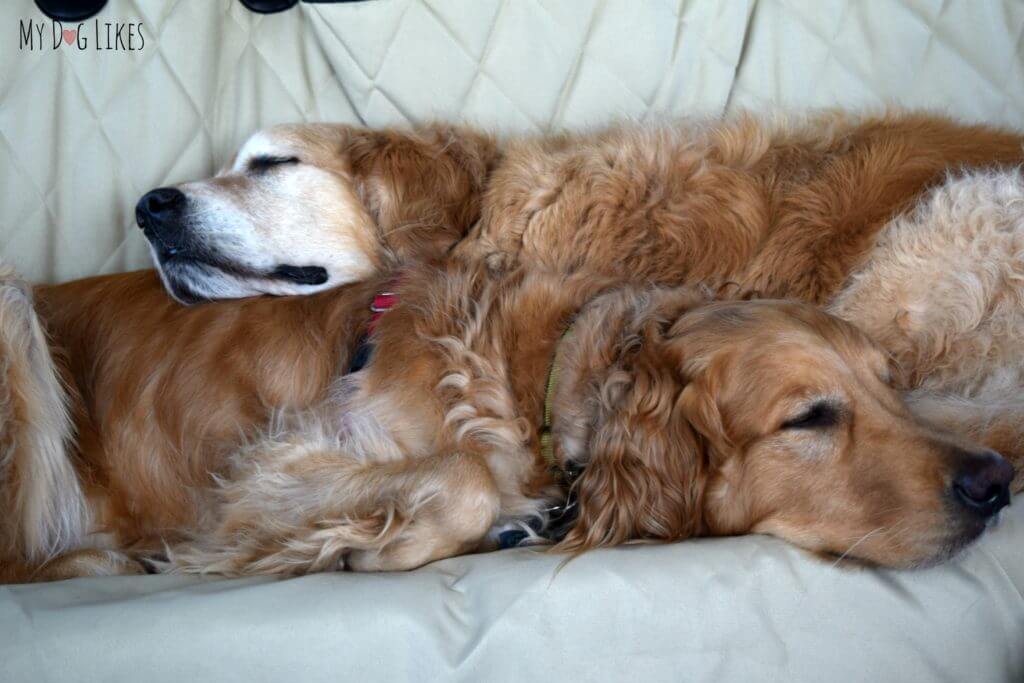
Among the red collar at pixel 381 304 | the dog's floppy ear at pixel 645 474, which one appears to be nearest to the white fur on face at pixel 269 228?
the red collar at pixel 381 304

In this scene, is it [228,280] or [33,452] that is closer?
[33,452]

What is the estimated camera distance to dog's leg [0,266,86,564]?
2023 mm

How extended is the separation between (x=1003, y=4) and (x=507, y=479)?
2.31 meters

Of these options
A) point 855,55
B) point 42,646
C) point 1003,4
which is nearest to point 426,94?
point 855,55

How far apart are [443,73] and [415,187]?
486 millimetres

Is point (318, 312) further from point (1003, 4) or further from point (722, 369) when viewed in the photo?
point (1003, 4)

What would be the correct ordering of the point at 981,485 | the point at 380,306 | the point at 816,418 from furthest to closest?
the point at 380,306
the point at 816,418
the point at 981,485

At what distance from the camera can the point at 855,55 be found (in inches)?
117

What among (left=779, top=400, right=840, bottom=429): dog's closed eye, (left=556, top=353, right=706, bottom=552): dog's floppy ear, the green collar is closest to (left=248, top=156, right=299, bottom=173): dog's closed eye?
the green collar

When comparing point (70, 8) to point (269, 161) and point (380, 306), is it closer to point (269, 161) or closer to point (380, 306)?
point (269, 161)

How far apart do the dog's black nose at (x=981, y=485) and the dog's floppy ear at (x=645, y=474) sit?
1.57ft

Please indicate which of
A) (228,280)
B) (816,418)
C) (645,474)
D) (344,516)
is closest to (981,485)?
(816,418)

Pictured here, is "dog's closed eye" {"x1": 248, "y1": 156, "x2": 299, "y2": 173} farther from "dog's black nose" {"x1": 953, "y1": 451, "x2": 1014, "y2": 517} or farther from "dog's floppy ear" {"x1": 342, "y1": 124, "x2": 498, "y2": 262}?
"dog's black nose" {"x1": 953, "y1": 451, "x2": 1014, "y2": 517}

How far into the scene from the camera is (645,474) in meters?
1.81
